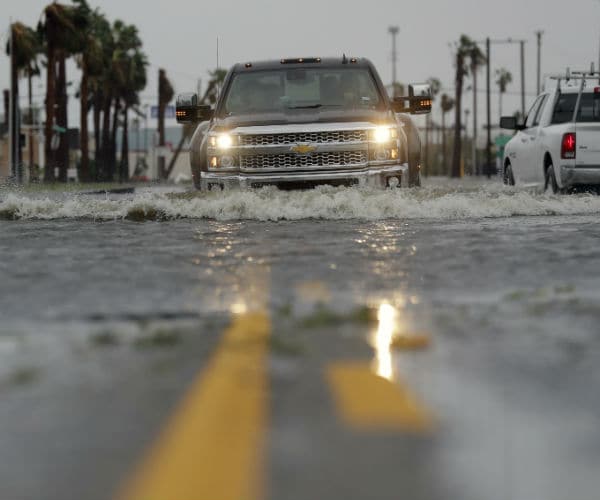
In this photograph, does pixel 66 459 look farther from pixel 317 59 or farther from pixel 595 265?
pixel 317 59

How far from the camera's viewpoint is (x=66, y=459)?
311 centimetres

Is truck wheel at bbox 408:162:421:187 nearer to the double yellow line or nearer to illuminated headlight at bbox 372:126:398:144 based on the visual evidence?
illuminated headlight at bbox 372:126:398:144

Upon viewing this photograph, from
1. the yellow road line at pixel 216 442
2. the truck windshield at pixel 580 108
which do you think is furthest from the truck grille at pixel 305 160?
the yellow road line at pixel 216 442

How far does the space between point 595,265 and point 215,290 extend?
8.61 feet

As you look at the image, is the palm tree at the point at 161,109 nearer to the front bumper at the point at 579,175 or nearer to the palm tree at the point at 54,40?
the palm tree at the point at 54,40

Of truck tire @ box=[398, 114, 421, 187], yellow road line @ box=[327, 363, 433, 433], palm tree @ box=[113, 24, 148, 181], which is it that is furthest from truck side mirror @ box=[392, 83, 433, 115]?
palm tree @ box=[113, 24, 148, 181]

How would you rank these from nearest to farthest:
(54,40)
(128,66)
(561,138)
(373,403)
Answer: (373,403) < (561,138) < (54,40) < (128,66)

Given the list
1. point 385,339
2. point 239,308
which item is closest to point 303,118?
point 239,308

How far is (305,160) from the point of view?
522 inches

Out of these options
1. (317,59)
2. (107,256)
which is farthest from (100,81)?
(107,256)

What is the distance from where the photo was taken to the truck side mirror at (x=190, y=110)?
14.2 meters

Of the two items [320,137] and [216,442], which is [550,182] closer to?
[320,137]

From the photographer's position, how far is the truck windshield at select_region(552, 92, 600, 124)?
56.1 ft

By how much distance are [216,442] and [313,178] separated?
996 centimetres
